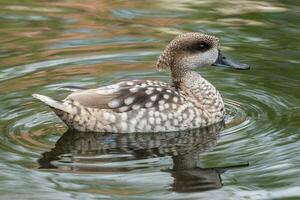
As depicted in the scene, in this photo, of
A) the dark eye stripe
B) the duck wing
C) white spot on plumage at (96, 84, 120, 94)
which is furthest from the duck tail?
the dark eye stripe

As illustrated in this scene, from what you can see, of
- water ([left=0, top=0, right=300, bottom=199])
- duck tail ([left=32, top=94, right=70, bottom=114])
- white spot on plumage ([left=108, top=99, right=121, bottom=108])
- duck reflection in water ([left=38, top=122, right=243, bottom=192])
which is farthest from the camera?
white spot on plumage ([left=108, top=99, right=121, bottom=108])

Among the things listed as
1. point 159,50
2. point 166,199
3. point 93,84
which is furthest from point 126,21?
point 166,199

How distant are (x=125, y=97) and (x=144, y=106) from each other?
0.20m

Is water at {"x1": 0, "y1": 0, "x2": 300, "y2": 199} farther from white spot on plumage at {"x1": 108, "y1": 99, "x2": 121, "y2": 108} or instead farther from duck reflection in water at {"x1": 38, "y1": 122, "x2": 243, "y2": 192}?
white spot on plumage at {"x1": 108, "y1": 99, "x2": 121, "y2": 108}

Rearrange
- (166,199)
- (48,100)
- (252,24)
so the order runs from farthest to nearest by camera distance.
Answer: (252,24)
(48,100)
(166,199)

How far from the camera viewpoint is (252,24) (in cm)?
1343

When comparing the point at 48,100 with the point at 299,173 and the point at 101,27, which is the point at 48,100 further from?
the point at 101,27

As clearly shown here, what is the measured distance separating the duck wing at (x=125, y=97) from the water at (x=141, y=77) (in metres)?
0.30

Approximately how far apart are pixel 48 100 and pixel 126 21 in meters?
4.60

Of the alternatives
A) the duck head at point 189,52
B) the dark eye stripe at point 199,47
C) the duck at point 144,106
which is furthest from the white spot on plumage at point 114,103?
the dark eye stripe at point 199,47

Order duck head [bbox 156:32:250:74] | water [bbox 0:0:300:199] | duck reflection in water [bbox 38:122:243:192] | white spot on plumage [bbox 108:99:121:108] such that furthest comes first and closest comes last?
1. duck head [bbox 156:32:250:74]
2. white spot on plumage [bbox 108:99:121:108]
3. duck reflection in water [bbox 38:122:243:192]
4. water [bbox 0:0:300:199]

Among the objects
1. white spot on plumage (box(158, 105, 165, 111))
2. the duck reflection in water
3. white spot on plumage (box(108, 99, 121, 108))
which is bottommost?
the duck reflection in water

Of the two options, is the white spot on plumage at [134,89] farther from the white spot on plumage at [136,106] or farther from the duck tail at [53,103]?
the duck tail at [53,103]

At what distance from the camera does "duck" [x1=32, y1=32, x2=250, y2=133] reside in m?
9.75
